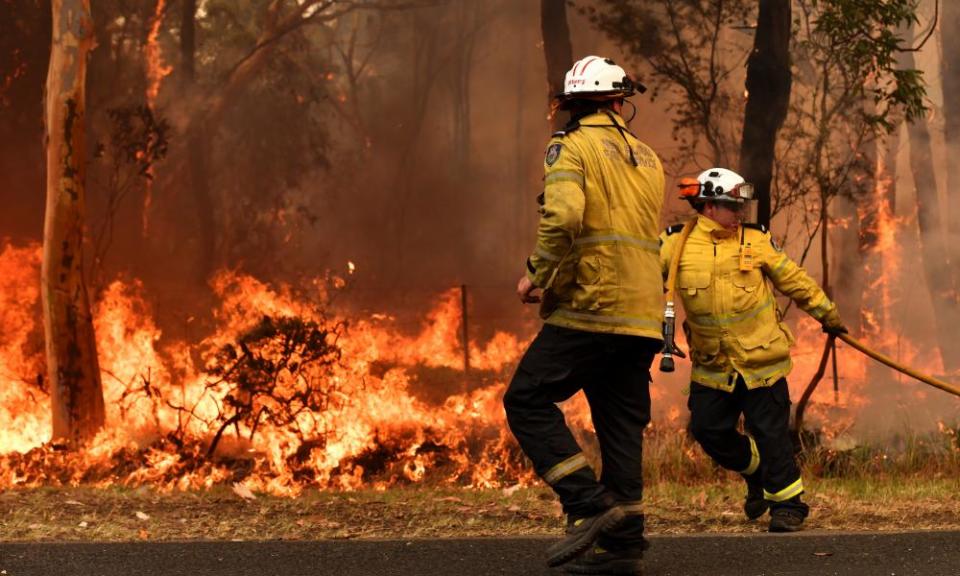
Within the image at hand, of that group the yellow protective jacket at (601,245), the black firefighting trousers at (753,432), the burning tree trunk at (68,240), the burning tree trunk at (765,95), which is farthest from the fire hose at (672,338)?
the burning tree trunk at (68,240)

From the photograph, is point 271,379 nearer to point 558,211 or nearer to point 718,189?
point 718,189

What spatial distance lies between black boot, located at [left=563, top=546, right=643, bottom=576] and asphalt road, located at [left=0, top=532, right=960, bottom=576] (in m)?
0.21

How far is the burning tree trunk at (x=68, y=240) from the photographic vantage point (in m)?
9.30

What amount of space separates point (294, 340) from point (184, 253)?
52.9 inches

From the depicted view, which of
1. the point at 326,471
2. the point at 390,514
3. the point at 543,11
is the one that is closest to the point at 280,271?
the point at 326,471

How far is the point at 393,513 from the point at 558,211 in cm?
266

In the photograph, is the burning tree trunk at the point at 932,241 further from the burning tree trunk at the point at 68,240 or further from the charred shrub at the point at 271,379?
the burning tree trunk at the point at 68,240

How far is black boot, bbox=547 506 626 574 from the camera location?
4602 millimetres

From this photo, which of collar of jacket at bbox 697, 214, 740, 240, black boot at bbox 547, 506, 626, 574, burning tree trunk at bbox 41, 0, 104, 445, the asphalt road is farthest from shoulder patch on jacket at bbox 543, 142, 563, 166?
burning tree trunk at bbox 41, 0, 104, 445

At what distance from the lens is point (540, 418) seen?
478cm

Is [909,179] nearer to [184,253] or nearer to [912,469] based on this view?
[912,469]

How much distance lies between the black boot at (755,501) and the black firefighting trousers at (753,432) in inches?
Result: 0.5

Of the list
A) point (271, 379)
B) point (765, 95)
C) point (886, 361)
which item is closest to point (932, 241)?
point (765, 95)

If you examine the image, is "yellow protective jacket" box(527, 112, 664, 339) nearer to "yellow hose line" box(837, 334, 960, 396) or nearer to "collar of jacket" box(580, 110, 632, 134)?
"collar of jacket" box(580, 110, 632, 134)
